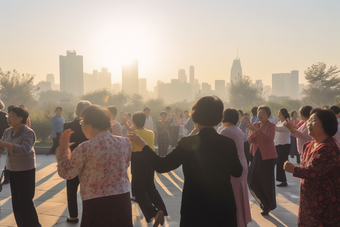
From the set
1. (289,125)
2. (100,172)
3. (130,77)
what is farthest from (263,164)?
(130,77)

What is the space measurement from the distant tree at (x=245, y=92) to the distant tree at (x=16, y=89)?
98.6 feet

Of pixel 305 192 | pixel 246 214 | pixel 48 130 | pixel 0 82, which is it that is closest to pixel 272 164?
pixel 246 214

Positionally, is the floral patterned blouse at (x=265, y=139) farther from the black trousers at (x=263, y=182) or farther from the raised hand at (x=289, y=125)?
the raised hand at (x=289, y=125)

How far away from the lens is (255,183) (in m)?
6.55

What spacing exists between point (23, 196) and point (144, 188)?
1830mm

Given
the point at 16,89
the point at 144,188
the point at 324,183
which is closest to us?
the point at 324,183

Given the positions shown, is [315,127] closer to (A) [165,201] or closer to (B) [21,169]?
(B) [21,169]

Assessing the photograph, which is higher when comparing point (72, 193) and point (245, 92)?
point (245, 92)

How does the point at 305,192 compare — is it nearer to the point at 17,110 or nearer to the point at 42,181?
the point at 17,110

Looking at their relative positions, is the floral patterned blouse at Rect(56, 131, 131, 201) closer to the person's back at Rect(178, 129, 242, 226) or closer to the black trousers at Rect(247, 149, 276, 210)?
the person's back at Rect(178, 129, 242, 226)

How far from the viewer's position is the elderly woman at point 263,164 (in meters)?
6.42

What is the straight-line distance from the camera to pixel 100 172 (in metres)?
3.16

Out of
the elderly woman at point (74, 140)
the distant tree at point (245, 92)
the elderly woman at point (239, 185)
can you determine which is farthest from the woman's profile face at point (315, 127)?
the distant tree at point (245, 92)

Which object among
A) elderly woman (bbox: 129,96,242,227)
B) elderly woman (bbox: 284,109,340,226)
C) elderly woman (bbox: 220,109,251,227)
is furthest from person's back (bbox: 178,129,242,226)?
elderly woman (bbox: 220,109,251,227)
